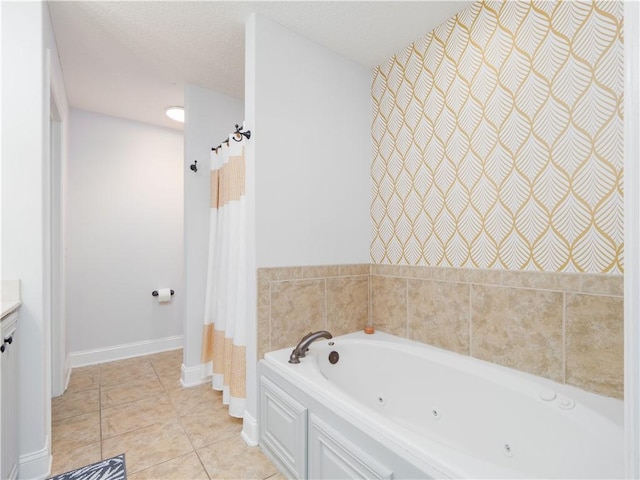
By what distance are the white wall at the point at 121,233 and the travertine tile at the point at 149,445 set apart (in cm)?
161

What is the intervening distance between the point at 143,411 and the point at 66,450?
470mm

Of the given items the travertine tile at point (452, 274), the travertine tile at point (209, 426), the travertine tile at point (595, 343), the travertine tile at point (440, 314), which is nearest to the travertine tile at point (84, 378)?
the travertine tile at point (209, 426)

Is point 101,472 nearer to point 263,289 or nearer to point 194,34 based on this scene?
point 263,289

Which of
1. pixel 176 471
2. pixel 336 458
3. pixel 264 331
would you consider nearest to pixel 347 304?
pixel 264 331

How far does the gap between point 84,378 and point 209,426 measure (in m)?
1.53

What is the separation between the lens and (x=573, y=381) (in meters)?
1.46

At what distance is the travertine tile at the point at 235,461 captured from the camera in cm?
164

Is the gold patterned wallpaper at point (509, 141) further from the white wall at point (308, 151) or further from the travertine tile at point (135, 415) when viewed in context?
the travertine tile at point (135, 415)

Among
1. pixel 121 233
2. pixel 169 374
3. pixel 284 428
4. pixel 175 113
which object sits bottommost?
pixel 169 374

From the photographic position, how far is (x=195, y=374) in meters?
2.71

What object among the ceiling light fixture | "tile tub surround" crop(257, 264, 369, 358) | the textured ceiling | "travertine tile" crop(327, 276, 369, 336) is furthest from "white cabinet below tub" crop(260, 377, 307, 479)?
the ceiling light fixture

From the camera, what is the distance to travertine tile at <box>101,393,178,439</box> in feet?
6.74

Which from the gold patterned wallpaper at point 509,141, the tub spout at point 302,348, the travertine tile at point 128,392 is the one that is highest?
the gold patterned wallpaper at point 509,141

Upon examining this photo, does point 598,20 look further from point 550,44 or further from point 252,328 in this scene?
point 252,328
